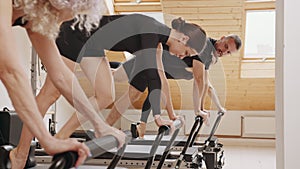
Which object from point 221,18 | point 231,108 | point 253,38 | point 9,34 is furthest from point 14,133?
point 231,108

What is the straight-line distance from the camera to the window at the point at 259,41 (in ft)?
20.1

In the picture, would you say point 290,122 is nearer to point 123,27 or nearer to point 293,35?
point 293,35

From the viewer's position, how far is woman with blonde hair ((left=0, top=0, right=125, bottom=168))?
42.8 inches

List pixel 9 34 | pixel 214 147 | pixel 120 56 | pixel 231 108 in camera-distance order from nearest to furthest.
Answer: pixel 9 34, pixel 214 147, pixel 120 56, pixel 231 108

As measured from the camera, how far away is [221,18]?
19.0ft

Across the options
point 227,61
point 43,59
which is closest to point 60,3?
point 43,59

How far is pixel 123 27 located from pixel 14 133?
3.37ft

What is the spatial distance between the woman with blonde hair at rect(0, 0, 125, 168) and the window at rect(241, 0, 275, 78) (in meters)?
4.71

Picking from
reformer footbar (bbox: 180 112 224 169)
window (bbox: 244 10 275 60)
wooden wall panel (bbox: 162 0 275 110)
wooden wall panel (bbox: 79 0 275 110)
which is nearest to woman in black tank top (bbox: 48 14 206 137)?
reformer footbar (bbox: 180 112 224 169)

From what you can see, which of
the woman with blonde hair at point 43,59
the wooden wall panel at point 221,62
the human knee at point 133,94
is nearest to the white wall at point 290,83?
the woman with blonde hair at point 43,59

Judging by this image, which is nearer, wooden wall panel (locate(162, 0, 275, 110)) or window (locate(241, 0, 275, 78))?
wooden wall panel (locate(162, 0, 275, 110))

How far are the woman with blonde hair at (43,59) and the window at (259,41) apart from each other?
15.5ft

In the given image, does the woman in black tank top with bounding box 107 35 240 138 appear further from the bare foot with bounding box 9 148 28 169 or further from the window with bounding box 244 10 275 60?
the window with bounding box 244 10 275 60

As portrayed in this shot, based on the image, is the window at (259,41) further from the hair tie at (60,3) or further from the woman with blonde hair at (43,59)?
the hair tie at (60,3)
